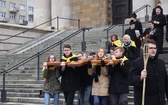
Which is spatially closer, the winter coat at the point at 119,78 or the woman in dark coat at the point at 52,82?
the winter coat at the point at 119,78

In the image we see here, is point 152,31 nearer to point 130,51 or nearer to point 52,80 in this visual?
point 130,51

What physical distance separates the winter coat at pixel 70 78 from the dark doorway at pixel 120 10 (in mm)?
16193

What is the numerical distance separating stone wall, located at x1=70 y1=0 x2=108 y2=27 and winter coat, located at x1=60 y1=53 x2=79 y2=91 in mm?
16745

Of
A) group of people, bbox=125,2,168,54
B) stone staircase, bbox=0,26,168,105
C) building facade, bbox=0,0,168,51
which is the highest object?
building facade, bbox=0,0,168,51

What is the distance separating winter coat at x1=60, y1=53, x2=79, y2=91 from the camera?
8.01m

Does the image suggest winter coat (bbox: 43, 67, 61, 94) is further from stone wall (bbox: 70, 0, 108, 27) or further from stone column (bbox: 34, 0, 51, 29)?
stone column (bbox: 34, 0, 51, 29)

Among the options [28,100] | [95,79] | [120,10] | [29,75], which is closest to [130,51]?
[95,79]

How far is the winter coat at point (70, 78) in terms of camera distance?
801cm

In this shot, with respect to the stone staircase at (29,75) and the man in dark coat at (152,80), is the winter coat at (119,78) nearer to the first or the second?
the stone staircase at (29,75)

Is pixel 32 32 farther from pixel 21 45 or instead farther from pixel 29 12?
pixel 29 12

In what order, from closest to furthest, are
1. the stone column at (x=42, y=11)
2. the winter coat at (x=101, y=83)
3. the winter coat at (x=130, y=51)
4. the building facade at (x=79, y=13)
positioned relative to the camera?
the winter coat at (x=101, y=83), the winter coat at (x=130, y=51), the building facade at (x=79, y=13), the stone column at (x=42, y=11)

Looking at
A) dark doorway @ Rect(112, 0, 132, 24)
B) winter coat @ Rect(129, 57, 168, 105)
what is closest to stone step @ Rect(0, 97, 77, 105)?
winter coat @ Rect(129, 57, 168, 105)

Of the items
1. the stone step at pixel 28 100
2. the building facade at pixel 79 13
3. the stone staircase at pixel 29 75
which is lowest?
the stone step at pixel 28 100

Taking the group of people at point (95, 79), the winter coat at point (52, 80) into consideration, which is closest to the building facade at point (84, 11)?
the winter coat at point (52, 80)
